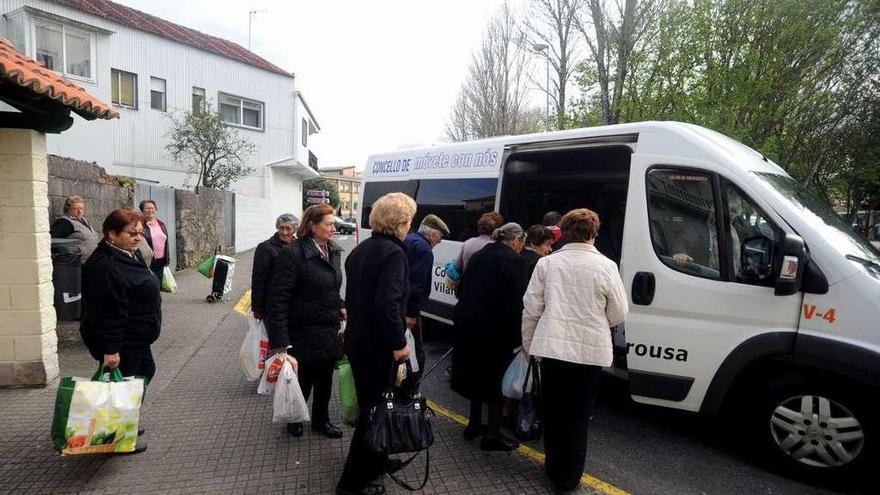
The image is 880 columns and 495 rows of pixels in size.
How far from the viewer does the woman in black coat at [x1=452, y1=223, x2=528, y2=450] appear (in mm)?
3781

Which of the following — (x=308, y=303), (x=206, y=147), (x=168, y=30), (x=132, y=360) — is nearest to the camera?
(x=132, y=360)

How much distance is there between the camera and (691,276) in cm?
386

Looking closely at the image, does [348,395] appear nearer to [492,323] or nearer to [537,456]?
[492,323]

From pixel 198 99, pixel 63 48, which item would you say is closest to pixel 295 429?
pixel 63 48

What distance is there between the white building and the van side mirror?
57.6 feet

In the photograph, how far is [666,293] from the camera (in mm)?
3951

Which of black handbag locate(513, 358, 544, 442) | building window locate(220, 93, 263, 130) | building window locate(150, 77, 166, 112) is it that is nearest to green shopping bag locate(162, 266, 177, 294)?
black handbag locate(513, 358, 544, 442)

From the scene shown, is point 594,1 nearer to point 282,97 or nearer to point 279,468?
point 279,468

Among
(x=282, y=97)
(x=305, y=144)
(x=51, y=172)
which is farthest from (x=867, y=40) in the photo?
(x=305, y=144)

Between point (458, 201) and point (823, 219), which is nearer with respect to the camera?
point (823, 219)

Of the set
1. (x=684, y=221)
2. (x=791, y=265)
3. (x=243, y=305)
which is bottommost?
(x=243, y=305)

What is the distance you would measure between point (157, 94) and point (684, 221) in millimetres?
21342

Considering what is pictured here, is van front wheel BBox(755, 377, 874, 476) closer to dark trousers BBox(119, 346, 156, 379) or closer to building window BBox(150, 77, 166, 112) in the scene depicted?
dark trousers BBox(119, 346, 156, 379)

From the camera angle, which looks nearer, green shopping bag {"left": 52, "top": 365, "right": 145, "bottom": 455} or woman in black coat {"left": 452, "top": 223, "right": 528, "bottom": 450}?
green shopping bag {"left": 52, "top": 365, "right": 145, "bottom": 455}
